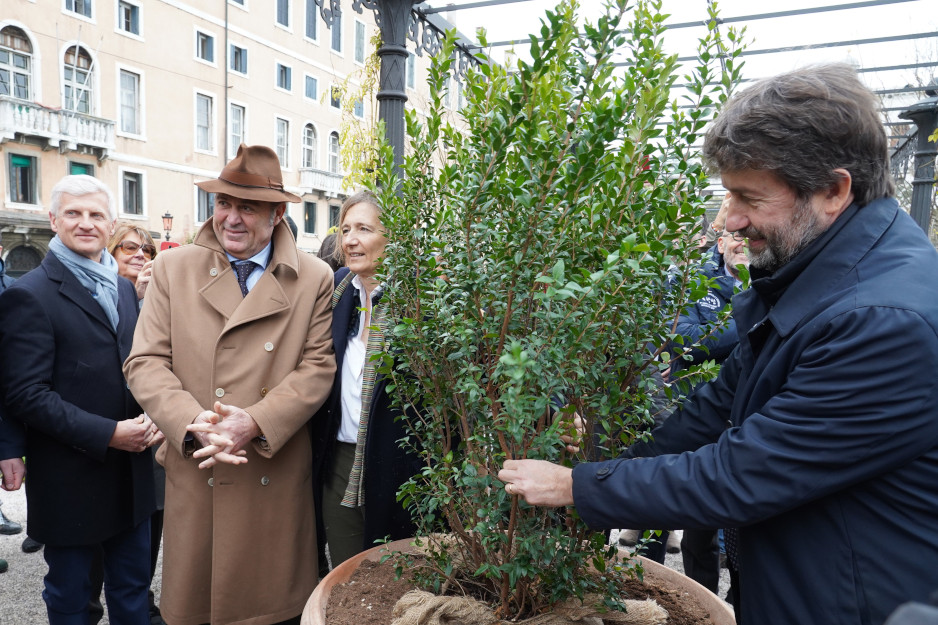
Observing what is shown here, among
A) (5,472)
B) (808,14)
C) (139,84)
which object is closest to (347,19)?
(139,84)

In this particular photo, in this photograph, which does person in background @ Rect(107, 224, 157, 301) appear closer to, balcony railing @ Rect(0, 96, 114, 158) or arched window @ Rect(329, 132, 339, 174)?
balcony railing @ Rect(0, 96, 114, 158)

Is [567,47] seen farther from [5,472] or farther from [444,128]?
[5,472]

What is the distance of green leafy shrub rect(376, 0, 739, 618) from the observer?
59.1 inches

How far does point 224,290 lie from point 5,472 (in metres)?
1.37

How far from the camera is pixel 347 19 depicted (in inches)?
1190

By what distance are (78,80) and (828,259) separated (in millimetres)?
26478

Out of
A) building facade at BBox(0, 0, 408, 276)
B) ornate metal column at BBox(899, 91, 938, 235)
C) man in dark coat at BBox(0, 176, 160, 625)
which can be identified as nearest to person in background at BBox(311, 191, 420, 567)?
man in dark coat at BBox(0, 176, 160, 625)

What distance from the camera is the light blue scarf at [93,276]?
296 cm

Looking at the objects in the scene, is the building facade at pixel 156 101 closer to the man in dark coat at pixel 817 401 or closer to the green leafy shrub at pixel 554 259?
the green leafy shrub at pixel 554 259

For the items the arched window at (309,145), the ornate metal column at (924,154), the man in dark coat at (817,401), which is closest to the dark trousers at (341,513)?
the man in dark coat at (817,401)

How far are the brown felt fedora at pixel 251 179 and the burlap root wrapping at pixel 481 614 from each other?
5.41 feet

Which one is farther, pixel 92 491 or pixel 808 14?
pixel 808 14

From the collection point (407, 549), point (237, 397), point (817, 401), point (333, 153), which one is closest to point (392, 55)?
point (237, 397)

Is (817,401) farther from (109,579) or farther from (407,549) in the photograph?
(109,579)
